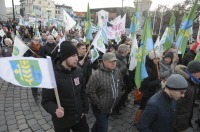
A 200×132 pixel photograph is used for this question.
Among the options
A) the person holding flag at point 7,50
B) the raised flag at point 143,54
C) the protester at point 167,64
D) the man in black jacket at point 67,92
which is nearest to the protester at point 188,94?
the raised flag at point 143,54

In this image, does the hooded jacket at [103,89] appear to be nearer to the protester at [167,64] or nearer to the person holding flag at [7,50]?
the protester at [167,64]

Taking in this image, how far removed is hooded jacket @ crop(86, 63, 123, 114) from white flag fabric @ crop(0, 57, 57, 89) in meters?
1.23

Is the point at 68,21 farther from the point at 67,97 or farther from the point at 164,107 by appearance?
the point at 164,107

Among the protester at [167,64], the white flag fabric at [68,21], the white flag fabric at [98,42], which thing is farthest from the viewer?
the white flag fabric at [68,21]

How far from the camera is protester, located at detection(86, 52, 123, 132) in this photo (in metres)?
3.37

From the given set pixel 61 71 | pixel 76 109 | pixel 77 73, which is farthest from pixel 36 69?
pixel 76 109

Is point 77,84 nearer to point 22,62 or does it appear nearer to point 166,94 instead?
point 22,62

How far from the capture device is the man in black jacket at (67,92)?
264 centimetres

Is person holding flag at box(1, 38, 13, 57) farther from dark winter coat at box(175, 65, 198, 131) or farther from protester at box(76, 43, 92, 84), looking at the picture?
dark winter coat at box(175, 65, 198, 131)

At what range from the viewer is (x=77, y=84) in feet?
9.25

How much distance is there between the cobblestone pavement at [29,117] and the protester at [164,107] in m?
2.10

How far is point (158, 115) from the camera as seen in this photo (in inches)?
94.0

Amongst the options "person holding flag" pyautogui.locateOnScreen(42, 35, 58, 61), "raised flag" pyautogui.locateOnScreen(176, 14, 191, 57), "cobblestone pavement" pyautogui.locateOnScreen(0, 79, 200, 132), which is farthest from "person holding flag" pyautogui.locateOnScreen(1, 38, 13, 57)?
"raised flag" pyautogui.locateOnScreen(176, 14, 191, 57)

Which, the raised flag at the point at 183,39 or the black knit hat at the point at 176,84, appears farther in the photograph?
the raised flag at the point at 183,39
